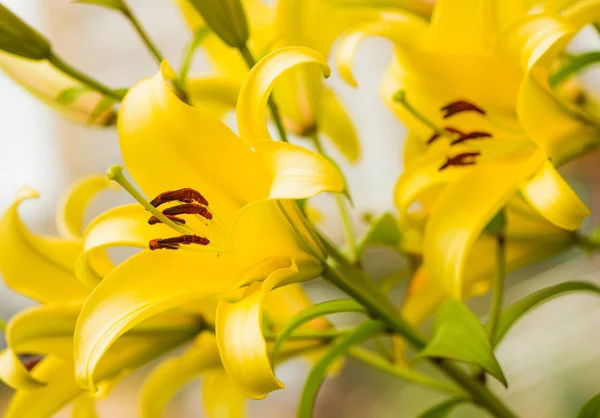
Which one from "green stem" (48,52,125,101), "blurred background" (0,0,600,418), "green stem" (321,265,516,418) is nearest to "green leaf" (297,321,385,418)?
"green stem" (321,265,516,418)

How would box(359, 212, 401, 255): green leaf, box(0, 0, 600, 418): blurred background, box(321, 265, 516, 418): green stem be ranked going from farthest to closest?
box(0, 0, 600, 418): blurred background
box(359, 212, 401, 255): green leaf
box(321, 265, 516, 418): green stem

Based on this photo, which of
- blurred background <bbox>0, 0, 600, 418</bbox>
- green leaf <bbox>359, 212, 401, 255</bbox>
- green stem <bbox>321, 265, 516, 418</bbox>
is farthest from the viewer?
blurred background <bbox>0, 0, 600, 418</bbox>

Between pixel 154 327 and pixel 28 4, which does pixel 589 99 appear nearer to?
pixel 154 327

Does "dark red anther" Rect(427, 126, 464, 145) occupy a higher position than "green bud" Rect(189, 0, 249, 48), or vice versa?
"green bud" Rect(189, 0, 249, 48)

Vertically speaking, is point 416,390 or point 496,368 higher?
point 496,368

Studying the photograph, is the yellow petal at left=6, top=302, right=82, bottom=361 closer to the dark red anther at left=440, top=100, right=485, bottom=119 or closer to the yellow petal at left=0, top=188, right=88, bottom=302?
the yellow petal at left=0, top=188, right=88, bottom=302

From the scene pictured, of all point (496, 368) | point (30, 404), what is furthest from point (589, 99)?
point (30, 404)

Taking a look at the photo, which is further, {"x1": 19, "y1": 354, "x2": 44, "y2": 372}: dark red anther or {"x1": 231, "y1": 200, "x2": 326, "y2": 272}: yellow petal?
{"x1": 19, "y1": 354, "x2": 44, "y2": 372}: dark red anther
